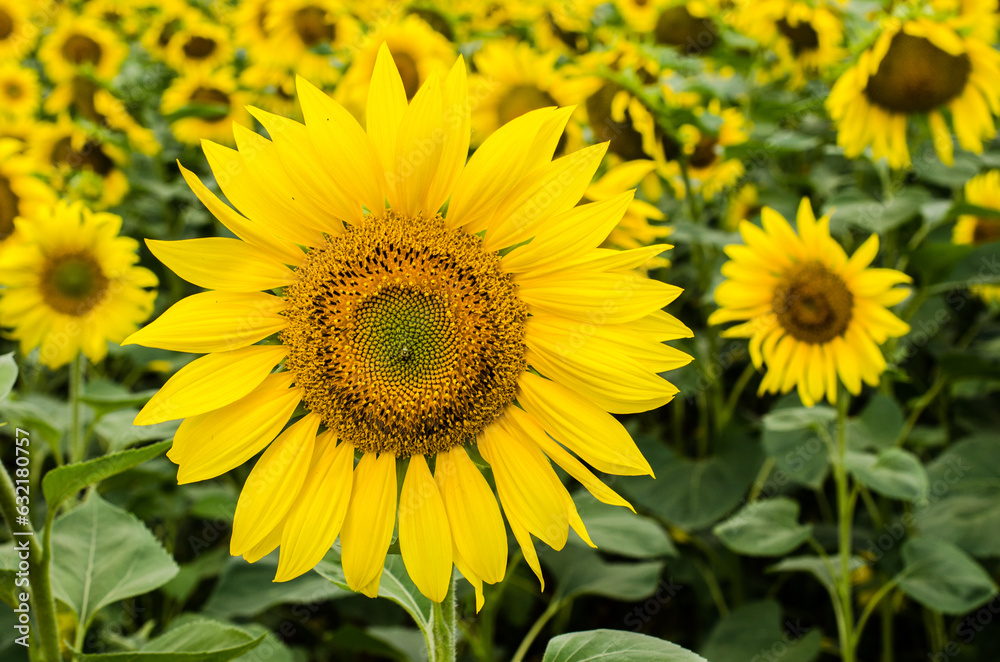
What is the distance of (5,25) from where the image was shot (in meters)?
4.81

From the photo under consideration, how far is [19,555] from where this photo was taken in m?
1.13

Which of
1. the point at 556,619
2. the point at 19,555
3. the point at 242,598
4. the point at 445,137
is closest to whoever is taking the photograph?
the point at 445,137

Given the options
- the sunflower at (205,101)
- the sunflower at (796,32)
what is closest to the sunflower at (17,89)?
the sunflower at (205,101)

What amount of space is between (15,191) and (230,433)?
86.3 inches

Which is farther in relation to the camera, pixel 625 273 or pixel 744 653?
pixel 744 653

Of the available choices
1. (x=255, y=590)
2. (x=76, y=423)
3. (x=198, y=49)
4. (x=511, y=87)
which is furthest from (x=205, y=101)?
(x=255, y=590)

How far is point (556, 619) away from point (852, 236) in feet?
6.25

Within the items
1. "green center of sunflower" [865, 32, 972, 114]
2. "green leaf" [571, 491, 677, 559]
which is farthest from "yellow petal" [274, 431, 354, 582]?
"green center of sunflower" [865, 32, 972, 114]

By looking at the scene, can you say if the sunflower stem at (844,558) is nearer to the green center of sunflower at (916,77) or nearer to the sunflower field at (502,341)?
the sunflower field at (502,341)

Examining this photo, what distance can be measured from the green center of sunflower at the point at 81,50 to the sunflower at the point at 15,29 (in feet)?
1.03

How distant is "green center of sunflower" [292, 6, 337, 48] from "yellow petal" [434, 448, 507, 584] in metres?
3.30

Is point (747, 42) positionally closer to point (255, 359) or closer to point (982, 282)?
point (982, 282)

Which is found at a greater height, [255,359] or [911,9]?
[911,9]

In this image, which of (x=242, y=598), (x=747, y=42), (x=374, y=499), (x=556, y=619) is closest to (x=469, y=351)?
(x=374, y=499)
